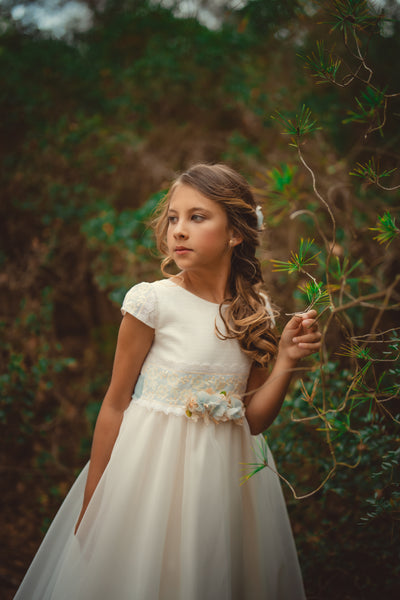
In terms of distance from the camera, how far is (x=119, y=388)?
1726 mm

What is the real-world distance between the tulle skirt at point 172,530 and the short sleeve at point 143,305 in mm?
333

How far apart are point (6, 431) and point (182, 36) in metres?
3.46

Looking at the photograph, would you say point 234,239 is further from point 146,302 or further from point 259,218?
point 146,302

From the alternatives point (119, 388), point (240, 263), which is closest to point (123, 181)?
point (240, 263)

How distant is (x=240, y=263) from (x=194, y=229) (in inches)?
15.1

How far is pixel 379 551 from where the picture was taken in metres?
2.07

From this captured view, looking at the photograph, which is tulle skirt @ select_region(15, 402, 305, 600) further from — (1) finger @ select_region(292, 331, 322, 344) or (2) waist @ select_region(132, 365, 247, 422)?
(1) finger @ select_region(292, 331, 322, 344)

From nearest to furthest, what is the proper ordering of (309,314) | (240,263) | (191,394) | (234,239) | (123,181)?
(309,314) → (191,394) → (234,239) → (240,263) → (123,181)

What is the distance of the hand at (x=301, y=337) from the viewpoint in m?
Answer: 1.56

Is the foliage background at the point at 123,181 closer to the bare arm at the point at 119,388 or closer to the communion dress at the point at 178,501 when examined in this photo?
the communion dress at the point at 178,501

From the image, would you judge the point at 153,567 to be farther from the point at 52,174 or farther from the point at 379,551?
the point at 52,174

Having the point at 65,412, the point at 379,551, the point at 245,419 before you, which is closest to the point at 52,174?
the point at 65,412

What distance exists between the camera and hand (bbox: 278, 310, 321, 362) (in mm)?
1558

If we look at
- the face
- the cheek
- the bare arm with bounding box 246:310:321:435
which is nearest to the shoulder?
the face
